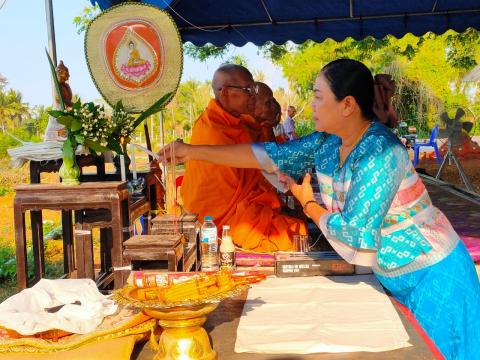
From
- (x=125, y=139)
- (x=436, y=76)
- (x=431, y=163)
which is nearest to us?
(x=125, y=139)

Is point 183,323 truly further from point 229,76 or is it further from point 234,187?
point 229,76

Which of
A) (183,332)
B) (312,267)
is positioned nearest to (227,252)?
(312,267)

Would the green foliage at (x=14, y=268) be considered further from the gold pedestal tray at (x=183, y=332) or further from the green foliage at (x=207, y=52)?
the green foliage at (x=207, y=52)

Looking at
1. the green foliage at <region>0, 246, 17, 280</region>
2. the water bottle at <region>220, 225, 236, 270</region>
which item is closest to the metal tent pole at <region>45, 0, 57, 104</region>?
the water bottle at <region>220, 225, 236, 270</region>

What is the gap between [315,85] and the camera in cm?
177

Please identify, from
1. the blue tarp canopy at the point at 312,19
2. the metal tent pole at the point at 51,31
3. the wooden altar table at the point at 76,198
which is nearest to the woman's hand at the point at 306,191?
the wooden altar table at the point at 76,198

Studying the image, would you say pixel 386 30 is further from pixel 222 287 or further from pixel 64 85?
pixel 222 287

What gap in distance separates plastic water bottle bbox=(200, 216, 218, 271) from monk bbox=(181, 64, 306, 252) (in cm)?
71

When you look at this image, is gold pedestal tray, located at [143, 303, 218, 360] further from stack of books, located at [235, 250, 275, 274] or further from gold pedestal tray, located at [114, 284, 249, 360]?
stack of books, located at [235, 250, 275, 274]

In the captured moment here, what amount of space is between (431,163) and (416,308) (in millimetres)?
12373

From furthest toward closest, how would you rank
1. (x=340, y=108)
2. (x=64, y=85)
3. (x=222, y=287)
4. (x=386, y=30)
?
(x=386, y=30), (x=64, y=85), (x=340, y=108), (x=222, y=287)

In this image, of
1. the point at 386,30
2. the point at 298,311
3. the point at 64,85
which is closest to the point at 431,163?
the point at 386,30

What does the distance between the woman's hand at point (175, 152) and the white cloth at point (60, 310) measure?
67cm

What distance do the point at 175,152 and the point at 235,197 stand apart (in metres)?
1.35
